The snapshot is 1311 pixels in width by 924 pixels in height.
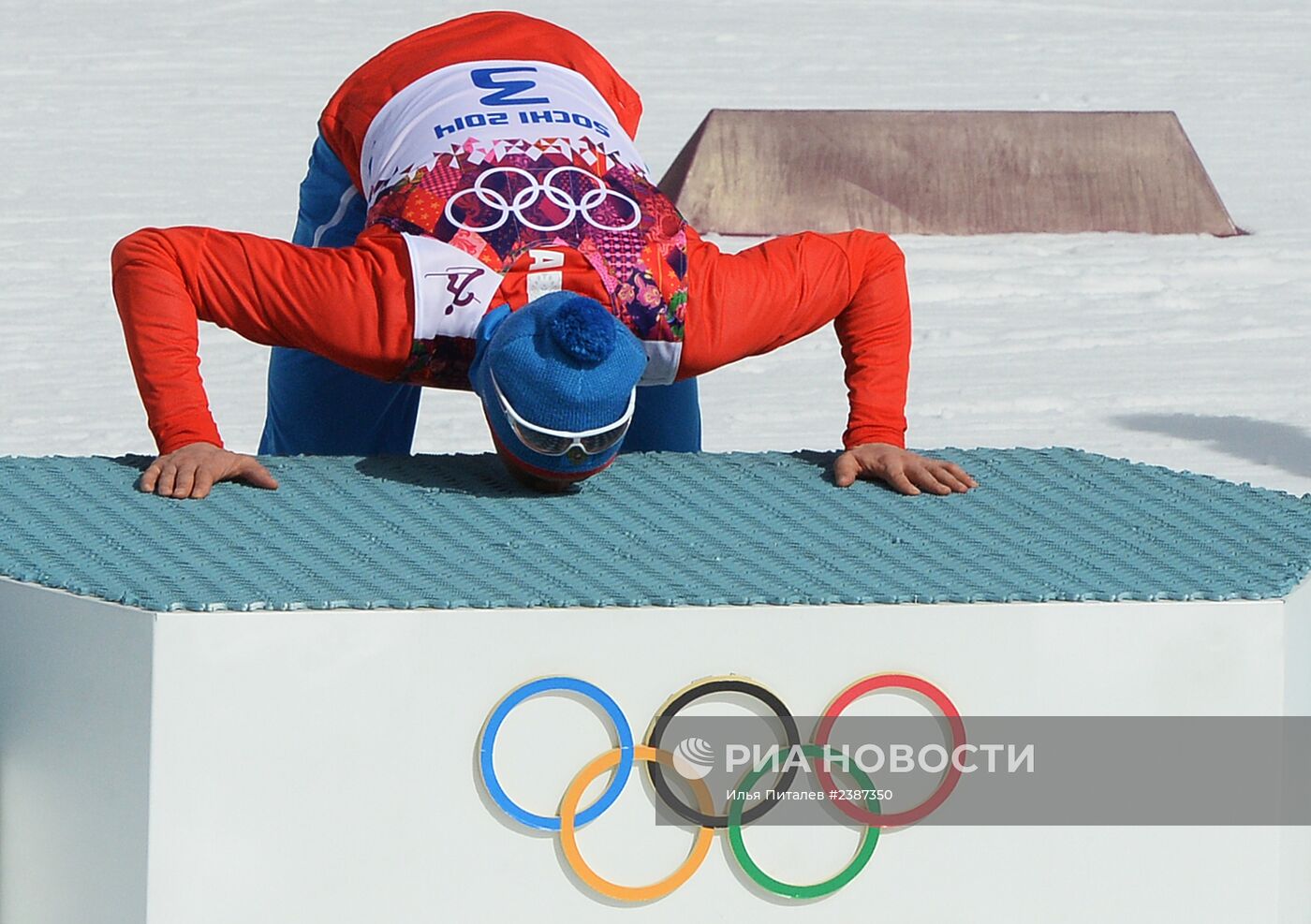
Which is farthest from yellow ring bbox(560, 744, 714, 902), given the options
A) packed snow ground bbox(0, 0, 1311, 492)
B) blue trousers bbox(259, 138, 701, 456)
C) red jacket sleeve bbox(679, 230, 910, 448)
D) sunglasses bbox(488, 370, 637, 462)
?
packed snow ground bbox(0, 0, 1311, 492)

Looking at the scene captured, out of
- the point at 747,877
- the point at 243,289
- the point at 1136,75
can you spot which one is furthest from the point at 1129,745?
the point at 1136,75

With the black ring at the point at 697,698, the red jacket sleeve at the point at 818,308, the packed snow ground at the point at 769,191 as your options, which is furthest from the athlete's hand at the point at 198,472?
the packed snow ground at the point at 769,191

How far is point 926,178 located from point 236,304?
5.72 meters

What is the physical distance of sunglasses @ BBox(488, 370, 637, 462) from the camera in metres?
2.65

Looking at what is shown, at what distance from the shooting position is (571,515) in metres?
2.70

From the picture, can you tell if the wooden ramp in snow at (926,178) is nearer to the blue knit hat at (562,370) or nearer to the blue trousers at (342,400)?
the blue trousers at (342,400)

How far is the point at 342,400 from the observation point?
3.52 meters

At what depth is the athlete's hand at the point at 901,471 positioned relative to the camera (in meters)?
2.88

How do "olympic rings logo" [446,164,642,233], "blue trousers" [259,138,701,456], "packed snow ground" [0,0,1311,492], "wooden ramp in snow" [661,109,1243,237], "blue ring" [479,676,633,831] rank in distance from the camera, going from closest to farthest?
"blue ring" [479,676,633,831], "olympic rings logo" [446,164,642,233], "blue trousers" [259,138,701,456], "packed snow ground" [0,0,1311,492], "wooden ramp in snow" [661,109,1243,237]

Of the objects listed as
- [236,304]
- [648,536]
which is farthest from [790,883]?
[236,304]

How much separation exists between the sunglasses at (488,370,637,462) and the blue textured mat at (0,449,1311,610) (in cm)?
9

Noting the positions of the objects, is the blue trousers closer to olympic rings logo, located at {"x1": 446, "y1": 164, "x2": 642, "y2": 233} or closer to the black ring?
olympic rings logo, located at {"x1": 446, "y1": 164, "x2": 642, "y2": 233}

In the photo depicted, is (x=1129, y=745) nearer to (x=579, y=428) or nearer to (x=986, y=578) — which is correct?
(x=986, y=578)

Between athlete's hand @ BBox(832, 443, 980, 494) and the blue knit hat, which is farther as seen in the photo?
athlete's hand @ BBox(832, 443, 980, 494)
